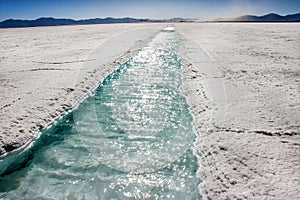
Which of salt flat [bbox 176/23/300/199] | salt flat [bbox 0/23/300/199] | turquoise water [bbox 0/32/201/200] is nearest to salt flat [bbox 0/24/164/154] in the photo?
salt flat [bbox 0/23/300/199]

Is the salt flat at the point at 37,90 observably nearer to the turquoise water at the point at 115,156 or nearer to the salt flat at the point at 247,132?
the turquoise water at the point at 115,156

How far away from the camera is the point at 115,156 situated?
2881 millimetres

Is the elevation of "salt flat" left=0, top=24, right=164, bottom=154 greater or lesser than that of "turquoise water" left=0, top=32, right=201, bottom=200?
greater

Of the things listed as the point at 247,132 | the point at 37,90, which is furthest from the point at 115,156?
the point at 37,90

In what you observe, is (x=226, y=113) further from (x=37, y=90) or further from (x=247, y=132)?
(x=37, y=90)

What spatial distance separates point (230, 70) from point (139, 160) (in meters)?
4.41

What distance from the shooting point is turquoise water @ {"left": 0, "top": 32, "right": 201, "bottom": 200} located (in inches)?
92.3

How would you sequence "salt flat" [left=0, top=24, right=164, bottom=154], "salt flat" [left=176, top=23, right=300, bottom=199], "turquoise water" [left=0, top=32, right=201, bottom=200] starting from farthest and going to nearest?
"salt flat" [left=0, top=24, right=164, bottom=154] → "turquoise water" [left=0, top=32, right=201, bottom=200] → "salt flat" [left=176, top=23, right=300, bottom=199]

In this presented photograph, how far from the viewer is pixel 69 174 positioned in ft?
8.47

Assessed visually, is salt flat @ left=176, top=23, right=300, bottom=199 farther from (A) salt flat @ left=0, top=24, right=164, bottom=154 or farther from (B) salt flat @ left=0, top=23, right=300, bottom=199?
(A) salt flat @ left=0, top=24, right=164, bottom=154

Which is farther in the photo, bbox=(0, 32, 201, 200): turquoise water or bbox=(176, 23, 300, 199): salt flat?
bbox=(0, 32, 201, 200): turquoise water

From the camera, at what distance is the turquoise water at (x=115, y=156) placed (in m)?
2.34

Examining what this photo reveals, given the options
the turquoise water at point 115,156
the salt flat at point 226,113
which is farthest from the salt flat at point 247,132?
the turquoise water at point 115,156

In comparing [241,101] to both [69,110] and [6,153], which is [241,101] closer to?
[69,110]
